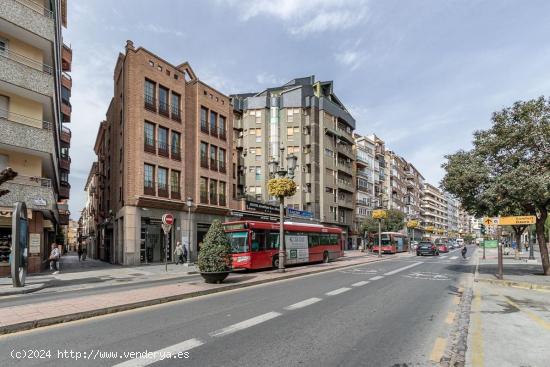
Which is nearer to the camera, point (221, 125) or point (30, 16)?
point (30, 16)

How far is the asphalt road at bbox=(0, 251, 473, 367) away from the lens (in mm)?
5723

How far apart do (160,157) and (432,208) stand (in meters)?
143

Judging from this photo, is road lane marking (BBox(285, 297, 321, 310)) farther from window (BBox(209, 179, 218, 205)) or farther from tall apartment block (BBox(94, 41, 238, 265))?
window (BBox(209, 179, 218, 205))

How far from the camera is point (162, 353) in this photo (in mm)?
5906

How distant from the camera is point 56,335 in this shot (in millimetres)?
7031

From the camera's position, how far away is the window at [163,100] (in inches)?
1272

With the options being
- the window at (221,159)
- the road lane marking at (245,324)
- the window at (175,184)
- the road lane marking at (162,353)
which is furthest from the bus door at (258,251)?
the window at (221,159)

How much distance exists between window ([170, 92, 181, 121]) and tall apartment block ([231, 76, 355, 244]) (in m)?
25.7

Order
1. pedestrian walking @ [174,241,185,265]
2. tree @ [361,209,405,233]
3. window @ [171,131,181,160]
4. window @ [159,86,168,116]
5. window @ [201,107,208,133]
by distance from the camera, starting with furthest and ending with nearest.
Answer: tree @ [361,209,405,233]
window @ [201,107,208,133]
window @ [171,131,181,160]
window @ [159,86,168,116]
pedestrian walking @ [174,241,185,265]

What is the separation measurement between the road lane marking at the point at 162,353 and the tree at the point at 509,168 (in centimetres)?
1492

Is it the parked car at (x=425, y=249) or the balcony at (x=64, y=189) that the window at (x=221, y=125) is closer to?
the balcony at (x=64, y=189)

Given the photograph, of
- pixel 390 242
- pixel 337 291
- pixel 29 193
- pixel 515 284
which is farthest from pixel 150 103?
pixel 390 242

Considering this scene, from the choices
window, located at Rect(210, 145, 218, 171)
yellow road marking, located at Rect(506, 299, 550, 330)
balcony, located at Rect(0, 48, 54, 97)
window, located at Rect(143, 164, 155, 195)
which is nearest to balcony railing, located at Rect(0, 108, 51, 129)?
balcony, located at Rect(0, 48, 54, 97)

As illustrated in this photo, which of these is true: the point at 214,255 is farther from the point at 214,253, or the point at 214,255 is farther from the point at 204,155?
the point at 204,155
